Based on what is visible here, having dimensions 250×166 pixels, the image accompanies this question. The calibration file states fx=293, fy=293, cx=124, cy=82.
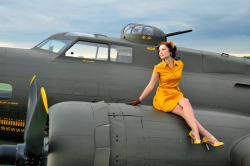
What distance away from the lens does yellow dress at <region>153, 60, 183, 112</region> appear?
509cm

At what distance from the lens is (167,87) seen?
5.19 m

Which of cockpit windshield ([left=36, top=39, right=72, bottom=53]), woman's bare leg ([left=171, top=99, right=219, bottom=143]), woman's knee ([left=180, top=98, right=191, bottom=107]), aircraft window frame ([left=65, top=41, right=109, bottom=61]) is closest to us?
woman's bare leg ([left=171, top=99, right=219, bottom=143])

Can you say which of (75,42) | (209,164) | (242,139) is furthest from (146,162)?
(75,42)

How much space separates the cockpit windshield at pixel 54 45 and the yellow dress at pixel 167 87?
3.85 metres

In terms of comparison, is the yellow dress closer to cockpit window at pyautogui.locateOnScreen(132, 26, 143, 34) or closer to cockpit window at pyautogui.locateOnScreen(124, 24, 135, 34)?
cockpit window at pyautogui.locateOnScreen(132, 26, 143, 34)

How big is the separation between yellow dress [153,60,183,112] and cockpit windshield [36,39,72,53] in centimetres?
385

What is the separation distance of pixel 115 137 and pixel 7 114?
394cm

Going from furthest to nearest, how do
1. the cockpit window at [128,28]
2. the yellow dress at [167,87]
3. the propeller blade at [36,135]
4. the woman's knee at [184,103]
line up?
the cockpit window at [128,28], the yellow dress at [167,87], the woman's knee at [184,103], the propeller blade at [36,135]

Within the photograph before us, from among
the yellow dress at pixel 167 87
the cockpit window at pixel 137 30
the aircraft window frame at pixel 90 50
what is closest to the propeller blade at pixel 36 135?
the yellow dress at pixel 167 87

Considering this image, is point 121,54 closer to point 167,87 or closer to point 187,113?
point 167,87

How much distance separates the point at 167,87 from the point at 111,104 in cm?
106

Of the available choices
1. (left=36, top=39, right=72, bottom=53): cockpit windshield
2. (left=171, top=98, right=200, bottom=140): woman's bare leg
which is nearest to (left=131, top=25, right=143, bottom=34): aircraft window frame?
(left=36, top=39, right=72, bottom=53): cockpit windshield

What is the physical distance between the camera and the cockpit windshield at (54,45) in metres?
8.20

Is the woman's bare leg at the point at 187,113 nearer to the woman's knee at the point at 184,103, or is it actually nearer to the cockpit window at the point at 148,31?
the woman's knee at the point at 184,103
